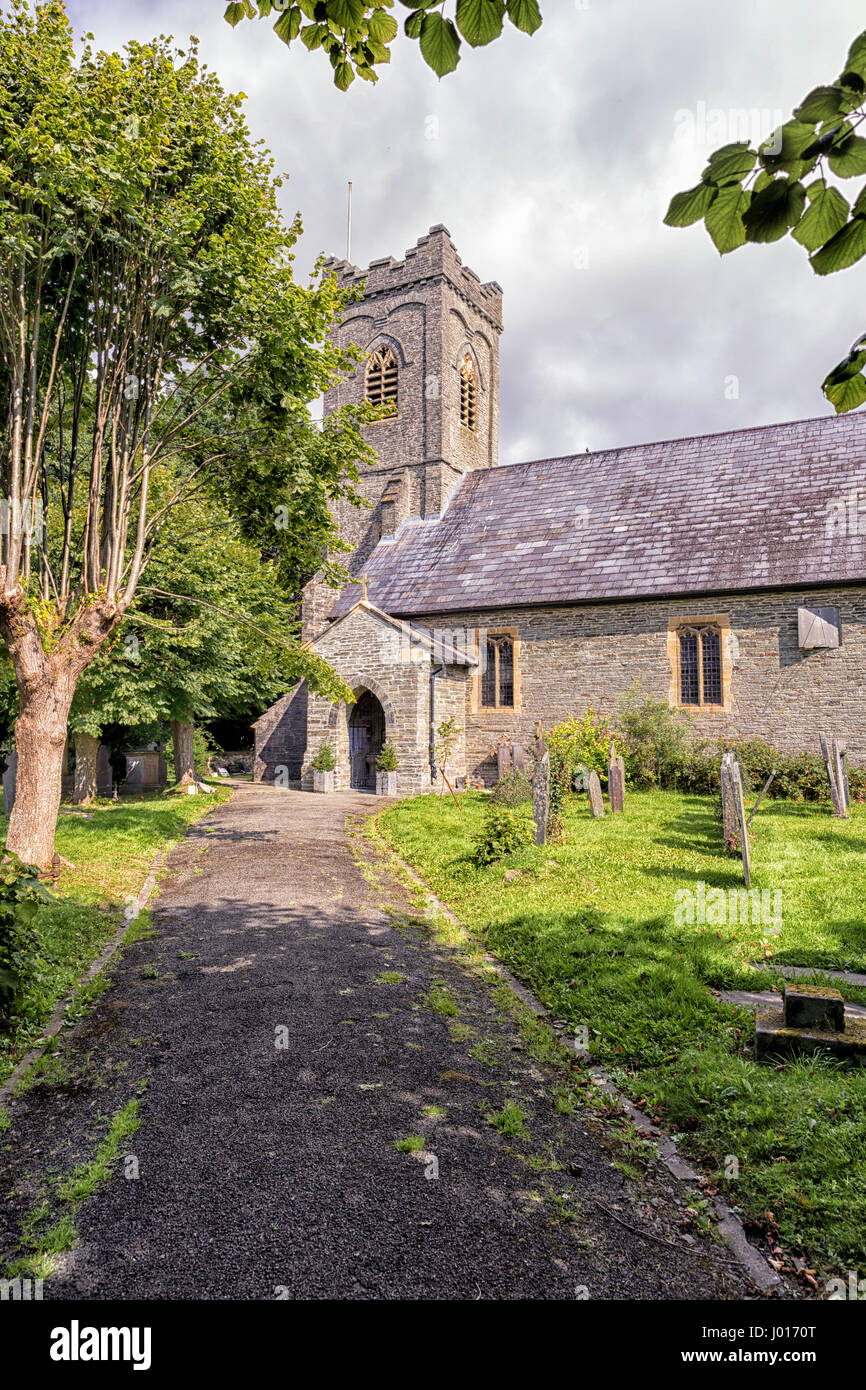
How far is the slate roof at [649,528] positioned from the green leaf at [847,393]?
17.0 m

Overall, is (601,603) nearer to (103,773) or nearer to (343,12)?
(103,773)

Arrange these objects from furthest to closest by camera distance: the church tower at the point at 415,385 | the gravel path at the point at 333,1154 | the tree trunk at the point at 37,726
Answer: the church tower at the point at 415,385 → the tree trunk at the point at 37,726 → the gravel path at the point at 333,1154

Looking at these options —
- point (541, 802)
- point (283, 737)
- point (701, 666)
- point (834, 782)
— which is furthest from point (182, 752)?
point (834, 782)

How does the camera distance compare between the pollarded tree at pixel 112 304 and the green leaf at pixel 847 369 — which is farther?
the pollarded tree at pixel 112 304

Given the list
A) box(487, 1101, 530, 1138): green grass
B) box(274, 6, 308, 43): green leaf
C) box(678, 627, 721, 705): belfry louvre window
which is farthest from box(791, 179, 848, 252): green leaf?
box(678, 627, 721, 705): belfry louvre window

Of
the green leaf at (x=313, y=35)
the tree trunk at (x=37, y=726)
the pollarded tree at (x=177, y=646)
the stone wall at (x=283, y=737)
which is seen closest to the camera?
the green leaf at (x=313, y=35)

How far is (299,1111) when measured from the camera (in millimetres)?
4199

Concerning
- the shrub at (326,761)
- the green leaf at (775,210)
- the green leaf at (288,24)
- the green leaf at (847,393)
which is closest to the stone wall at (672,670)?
the shrub at (326,761)

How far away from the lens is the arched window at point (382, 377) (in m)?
30.2

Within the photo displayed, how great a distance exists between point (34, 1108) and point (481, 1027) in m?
3.01

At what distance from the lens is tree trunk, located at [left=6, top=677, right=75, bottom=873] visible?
29.9 feet

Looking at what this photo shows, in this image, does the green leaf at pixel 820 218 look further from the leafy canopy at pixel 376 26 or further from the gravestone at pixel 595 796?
the gravestone at pixel 595 796

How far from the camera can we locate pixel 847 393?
242 cm

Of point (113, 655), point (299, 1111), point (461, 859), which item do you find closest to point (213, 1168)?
point (299, 1111)
